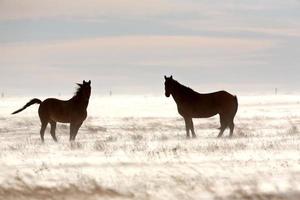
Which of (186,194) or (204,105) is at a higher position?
(204,105)

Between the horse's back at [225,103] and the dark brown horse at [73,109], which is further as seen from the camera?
the horse's back at [225,103]

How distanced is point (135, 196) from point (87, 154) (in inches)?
115

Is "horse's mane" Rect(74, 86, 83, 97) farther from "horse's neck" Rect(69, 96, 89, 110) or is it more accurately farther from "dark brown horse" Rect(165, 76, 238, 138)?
"dark brown horse" Rect(165, 76, 238, 138)

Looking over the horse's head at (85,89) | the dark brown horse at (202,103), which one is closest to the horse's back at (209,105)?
the dark brown horse at (202,103)

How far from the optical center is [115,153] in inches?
559

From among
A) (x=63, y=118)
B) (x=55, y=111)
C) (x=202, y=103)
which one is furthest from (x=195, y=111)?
(x=55, y=111)

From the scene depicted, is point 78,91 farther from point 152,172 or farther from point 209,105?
point 152,172

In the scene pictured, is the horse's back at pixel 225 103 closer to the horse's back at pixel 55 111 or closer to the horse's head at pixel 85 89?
the horse's head at pixel 85 89

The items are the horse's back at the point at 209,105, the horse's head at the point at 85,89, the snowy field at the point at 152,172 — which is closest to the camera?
the snowy field at the point at 152,172

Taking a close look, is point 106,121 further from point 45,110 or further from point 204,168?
point 204,168

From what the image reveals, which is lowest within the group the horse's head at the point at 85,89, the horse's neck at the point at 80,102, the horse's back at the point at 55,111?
the horse's back at the point at 55,111

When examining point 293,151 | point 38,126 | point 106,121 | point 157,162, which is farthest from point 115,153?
point 106,121

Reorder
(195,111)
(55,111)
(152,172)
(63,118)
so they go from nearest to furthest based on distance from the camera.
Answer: (152,172)
(63,118)
(55,111)
(195,111)

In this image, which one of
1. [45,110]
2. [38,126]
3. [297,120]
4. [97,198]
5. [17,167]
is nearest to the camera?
[97,198]
